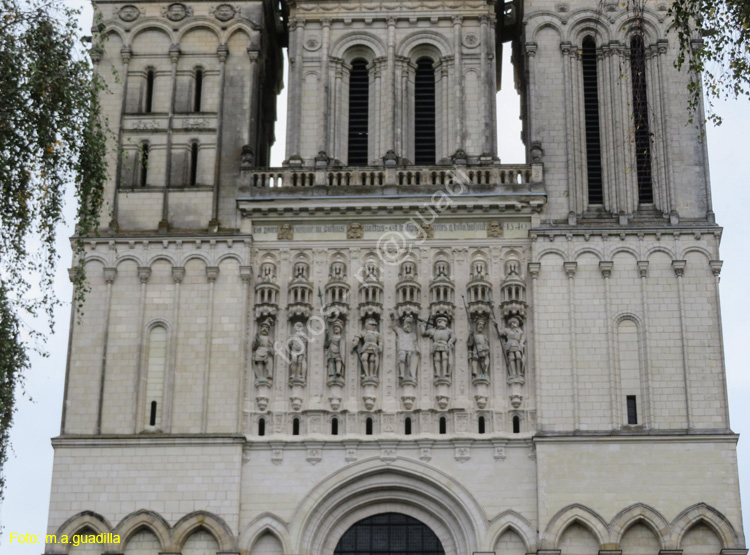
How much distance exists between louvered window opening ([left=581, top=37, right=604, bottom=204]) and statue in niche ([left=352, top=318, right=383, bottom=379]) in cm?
591

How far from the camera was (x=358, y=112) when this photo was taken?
3675 cm

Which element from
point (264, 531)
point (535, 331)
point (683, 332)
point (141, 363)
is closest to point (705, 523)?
point (683, 332)

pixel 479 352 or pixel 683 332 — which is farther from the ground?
pixel 683 332

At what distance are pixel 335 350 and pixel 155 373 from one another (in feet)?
12.9

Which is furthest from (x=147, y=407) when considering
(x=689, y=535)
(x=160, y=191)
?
(x=689, y=535)

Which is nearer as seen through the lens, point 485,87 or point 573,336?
point 573,336

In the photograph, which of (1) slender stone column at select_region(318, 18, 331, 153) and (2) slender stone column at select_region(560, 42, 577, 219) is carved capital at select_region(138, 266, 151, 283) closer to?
(1) slender stone column at select_region(318, 18, 331, 153)

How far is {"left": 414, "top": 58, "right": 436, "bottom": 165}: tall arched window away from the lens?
36.2 m

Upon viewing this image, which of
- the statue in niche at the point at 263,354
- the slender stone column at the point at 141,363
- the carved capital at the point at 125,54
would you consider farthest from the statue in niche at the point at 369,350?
the carved capital at the point at 125,54

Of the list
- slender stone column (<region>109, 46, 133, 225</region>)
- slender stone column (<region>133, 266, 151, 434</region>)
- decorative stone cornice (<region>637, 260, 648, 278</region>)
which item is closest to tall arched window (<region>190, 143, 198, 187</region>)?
slender stone column (<region>109, 46, 133, 225</region>)

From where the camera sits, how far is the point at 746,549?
101 feet

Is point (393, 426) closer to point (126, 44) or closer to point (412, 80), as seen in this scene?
point (412, 80)

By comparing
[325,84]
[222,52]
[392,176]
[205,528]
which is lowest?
[205,528]

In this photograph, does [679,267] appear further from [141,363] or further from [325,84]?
[141,363]
